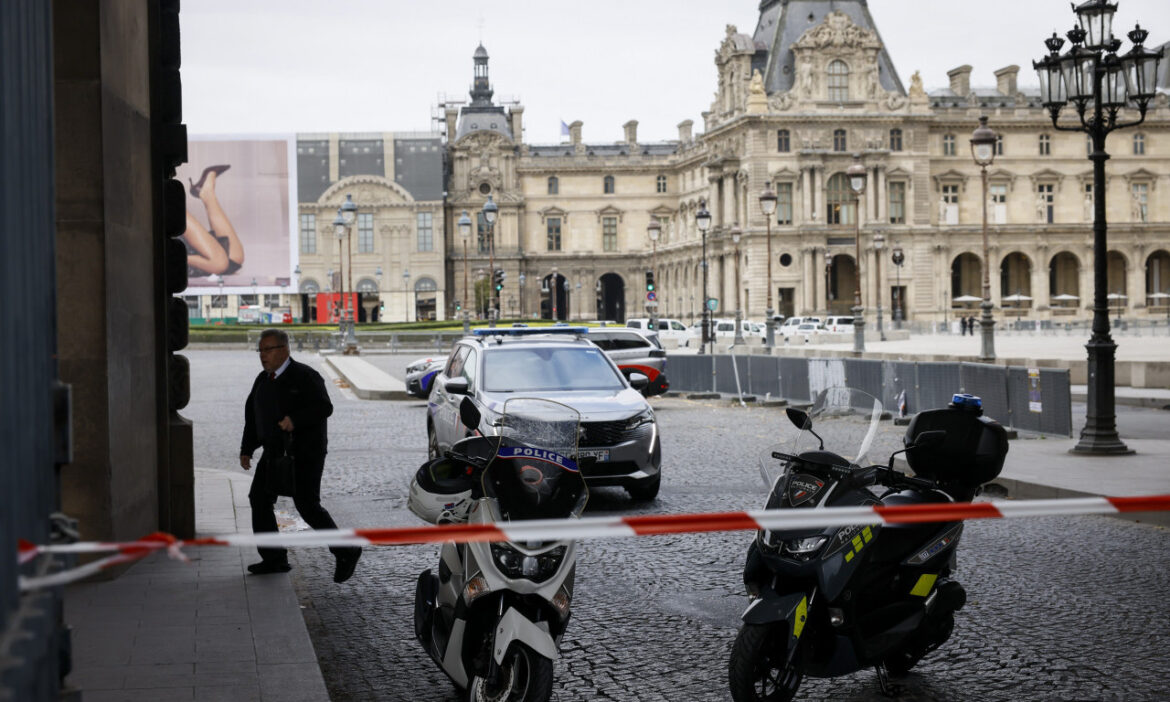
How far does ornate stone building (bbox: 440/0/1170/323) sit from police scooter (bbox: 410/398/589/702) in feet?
205

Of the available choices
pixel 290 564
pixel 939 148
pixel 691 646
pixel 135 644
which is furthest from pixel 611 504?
pixel 939 148

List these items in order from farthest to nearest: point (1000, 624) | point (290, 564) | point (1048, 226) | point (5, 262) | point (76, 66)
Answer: point (1048, 226), point (290, 564), point (76, 66), point (1000, 624), point (5, 262)

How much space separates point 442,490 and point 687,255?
8168cm

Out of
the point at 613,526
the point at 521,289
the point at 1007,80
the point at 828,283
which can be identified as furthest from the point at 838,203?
the point at 613,526

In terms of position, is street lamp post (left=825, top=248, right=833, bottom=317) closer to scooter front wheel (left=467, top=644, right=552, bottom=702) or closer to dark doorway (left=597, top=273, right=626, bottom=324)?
dark doorway (left=597, top=273, right=626, bottom=324)

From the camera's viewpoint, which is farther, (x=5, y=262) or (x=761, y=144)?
(x=761, y=144)

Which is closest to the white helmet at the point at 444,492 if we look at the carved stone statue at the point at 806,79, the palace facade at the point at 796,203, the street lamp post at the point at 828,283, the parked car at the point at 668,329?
the parked car at the point at 668,329

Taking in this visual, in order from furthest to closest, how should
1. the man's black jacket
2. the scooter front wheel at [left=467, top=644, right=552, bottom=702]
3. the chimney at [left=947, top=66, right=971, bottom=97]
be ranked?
the chimney at [left=947, top=66, right=971, bottom=97], the man's black jacket, the scooter front wheel at [left=467, top=644, right=552, bottom=702]

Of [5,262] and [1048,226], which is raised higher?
[1048,226]

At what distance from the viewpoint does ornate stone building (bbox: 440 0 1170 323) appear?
247 feet

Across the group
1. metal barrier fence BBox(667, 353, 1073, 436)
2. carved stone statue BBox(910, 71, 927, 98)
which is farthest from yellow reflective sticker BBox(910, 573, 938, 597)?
carved stone statue BBox(910, 71, 927, 98)

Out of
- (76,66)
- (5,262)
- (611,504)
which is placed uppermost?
(76,66)

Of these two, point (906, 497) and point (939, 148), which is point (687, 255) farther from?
point (906, 497)

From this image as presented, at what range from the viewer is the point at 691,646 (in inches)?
240
